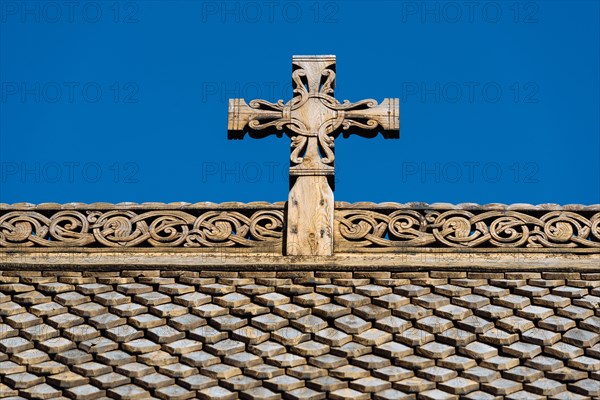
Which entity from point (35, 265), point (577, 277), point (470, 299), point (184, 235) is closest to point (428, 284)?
point (470, 299)

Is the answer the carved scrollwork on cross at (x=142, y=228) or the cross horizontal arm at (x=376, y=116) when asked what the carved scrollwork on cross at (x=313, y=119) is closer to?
the cross horizontal arm at (x=376, y=116)

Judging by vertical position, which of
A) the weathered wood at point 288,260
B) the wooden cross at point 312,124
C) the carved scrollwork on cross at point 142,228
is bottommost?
the weathered wood at point 288,260

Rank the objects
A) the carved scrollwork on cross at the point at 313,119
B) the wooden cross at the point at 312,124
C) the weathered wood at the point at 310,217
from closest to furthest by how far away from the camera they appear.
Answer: the weathered wood at the point at 310,217
the wooden cross at the point at 312,124
the carved scrollwork on cross at the point at 313,119

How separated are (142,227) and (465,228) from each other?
260 centimetres

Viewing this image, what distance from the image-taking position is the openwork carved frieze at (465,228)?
1202 cm

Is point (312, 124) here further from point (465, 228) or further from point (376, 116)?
point (465, 228)

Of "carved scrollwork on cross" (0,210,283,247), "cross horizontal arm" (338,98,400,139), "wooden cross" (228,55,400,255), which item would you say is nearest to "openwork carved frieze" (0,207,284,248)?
"carved scrollwork on cross" (0,210,283,247)

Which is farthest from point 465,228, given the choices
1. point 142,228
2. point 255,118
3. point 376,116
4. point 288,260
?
point 142,228

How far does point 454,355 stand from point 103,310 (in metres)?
2.66

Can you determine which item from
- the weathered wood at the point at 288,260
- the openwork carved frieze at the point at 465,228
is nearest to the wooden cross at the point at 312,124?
the openwork carved frieze at the point at 465,228

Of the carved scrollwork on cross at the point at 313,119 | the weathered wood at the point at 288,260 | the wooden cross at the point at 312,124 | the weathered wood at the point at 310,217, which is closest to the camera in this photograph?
the weathered wood at the point at 288,260

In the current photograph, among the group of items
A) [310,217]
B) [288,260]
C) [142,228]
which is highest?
[310,217]

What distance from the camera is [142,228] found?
12273mm

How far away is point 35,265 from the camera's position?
11.9 meters
